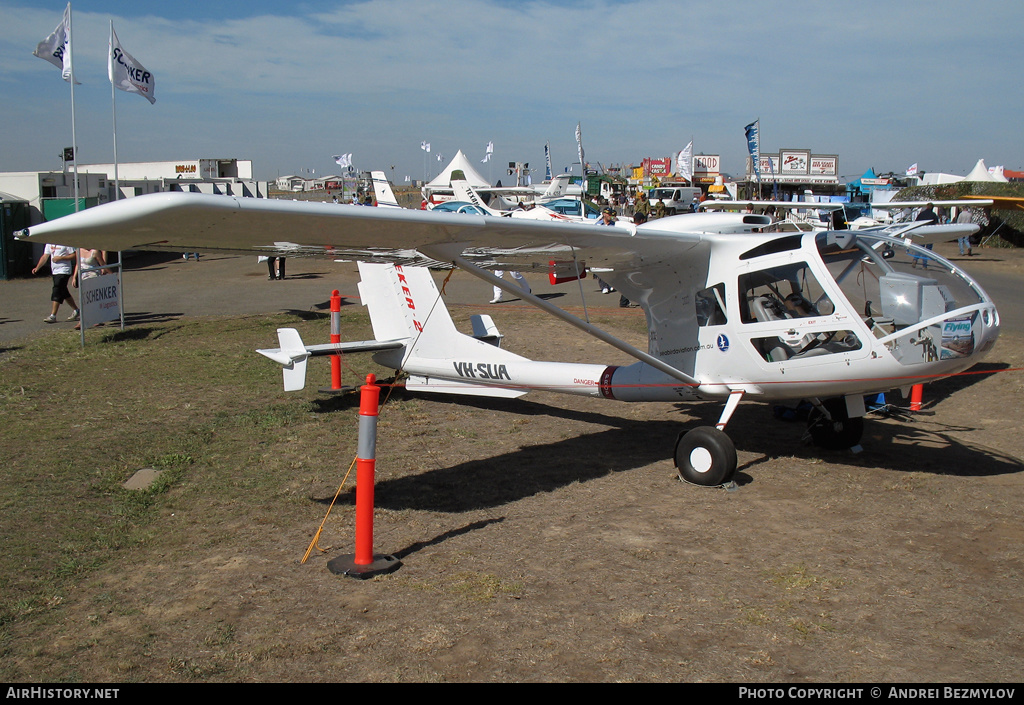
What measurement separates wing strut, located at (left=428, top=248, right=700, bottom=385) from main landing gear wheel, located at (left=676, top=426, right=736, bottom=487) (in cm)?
66

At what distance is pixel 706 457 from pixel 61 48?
14.3 metres

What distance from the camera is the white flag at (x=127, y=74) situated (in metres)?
13.7

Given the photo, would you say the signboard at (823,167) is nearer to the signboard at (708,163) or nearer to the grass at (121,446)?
the signboard at (708,163)

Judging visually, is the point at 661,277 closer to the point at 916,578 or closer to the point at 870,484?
the point at 870,484

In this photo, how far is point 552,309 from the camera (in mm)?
6711

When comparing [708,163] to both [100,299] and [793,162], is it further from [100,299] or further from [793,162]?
[100,299]

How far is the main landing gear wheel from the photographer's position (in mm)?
6422

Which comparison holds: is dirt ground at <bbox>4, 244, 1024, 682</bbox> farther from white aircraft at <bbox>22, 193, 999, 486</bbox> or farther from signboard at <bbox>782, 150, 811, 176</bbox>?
signboard at <bbox>782, 150, 811, 176</bbox>

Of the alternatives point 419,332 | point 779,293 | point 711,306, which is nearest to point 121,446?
point 419,332

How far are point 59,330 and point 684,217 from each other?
13.0m


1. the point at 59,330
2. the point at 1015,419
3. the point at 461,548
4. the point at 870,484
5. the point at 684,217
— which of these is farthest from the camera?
the point at 59,330

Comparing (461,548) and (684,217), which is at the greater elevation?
(684,217)
